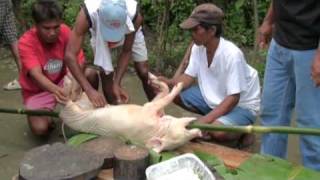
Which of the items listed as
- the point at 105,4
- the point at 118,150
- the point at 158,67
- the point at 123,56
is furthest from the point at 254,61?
the point at 118,150

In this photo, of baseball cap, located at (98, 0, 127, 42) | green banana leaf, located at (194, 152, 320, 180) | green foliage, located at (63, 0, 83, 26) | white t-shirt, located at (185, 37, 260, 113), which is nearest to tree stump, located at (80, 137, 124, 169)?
green banana leaf, located at (194, 152, 320, 180)

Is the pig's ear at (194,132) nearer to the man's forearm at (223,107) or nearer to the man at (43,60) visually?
the man's forearm at (223,107)

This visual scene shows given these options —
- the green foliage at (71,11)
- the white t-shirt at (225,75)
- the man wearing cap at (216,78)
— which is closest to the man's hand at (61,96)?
the man wearing cap at (216,78)

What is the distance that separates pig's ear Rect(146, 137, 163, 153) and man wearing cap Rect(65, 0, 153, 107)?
0.45 metres

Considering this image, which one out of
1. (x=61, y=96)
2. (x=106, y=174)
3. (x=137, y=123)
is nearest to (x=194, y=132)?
(x=137, y=123)

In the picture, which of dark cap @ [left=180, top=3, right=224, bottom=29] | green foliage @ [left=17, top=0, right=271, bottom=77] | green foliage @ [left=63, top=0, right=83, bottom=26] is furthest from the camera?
green foliage @ [left=63, top=0, right=83, bottom=26]

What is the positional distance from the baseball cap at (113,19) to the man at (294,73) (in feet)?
3.07

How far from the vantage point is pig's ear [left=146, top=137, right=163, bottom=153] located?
3168 millimetres

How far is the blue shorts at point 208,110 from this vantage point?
12.3ft

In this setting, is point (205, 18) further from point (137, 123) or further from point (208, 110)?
point (137, 123)

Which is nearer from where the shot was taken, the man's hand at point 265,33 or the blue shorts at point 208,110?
the man's hand at point 265,33

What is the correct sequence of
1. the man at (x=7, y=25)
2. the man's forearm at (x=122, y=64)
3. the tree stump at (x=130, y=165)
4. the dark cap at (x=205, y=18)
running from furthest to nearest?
the man at (x=7, y=25) → the man's forearm at (x=122, y=64) → the dark cap at (x=205, y=18) → the tree stump at (x=130, y=165)

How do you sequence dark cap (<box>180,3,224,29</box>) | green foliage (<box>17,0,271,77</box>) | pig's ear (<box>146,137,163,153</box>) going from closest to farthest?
pig's ear (<box>146,137,163,153</box>)
dark cap (<box>180,3,224,29</box>)
green foliage (<box>17,0,271,77</box>)

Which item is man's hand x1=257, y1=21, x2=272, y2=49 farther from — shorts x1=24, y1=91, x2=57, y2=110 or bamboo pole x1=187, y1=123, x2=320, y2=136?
shorts x1=24, y1=91, x2=57, y2=110
